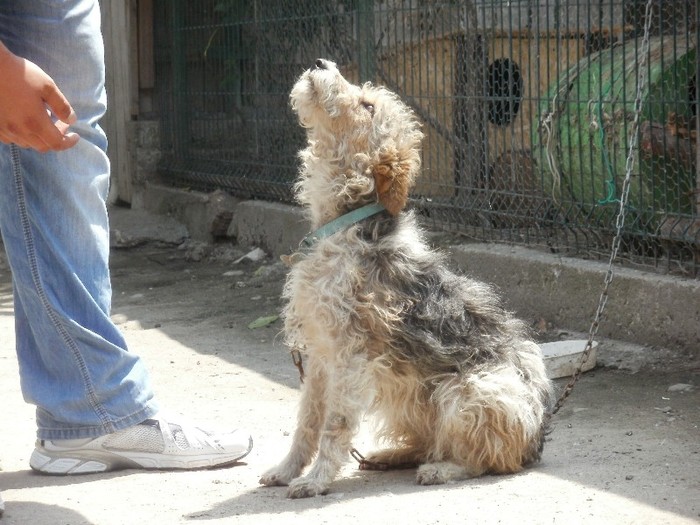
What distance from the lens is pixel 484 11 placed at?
6.71 meters

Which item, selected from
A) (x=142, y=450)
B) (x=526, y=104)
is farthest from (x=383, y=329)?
(x=526, y=104)

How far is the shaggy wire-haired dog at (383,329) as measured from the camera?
381 centimetres

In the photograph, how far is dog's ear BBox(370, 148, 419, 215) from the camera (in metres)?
3.91

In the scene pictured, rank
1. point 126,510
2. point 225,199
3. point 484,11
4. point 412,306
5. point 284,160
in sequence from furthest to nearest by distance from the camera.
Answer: point 225,199 < point 284,160 < point 484,11 < point 412,306 < point 126,510

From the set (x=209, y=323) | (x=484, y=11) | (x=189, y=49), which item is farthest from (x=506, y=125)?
(x=189, y=49)

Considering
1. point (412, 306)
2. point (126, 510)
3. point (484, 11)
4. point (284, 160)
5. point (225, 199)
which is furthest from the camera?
point (225, 199)

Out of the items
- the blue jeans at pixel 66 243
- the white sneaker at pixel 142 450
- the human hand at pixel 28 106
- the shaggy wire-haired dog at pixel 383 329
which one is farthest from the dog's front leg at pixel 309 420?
the human hand at pixel 28 106

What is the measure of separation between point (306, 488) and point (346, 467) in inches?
20.7

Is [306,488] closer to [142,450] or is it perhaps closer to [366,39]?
[142,450]

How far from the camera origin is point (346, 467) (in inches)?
167

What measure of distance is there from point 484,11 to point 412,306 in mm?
3404

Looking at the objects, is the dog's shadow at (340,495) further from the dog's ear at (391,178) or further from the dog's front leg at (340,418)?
the dog's ear at (391,178)

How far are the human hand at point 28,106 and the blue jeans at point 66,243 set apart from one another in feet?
2.36

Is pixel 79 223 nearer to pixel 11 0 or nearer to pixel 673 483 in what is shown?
pixel 11 0
